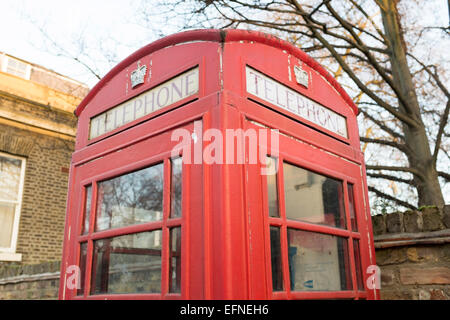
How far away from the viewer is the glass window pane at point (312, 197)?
198cm

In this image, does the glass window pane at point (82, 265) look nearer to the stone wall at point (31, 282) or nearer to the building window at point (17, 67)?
the stone wall at point (31, 282)

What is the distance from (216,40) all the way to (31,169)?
7.54 m

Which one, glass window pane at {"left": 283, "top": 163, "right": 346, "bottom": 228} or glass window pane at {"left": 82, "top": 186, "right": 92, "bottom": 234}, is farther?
glass window pane at {"left": 82, "top": 186, "right": 92, "bottom": 234}

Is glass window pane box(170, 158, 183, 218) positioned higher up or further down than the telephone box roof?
further down

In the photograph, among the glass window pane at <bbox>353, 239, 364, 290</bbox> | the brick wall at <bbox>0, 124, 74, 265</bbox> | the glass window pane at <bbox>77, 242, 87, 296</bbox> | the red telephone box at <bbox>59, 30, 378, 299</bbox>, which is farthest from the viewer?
the brick wall at <bbox>0, 124, 74, 265</bbox>

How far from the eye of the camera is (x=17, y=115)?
8156 mm

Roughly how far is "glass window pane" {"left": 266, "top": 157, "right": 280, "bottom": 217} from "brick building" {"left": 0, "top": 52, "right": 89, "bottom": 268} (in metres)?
7.33

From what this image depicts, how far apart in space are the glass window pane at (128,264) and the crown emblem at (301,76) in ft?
3.87

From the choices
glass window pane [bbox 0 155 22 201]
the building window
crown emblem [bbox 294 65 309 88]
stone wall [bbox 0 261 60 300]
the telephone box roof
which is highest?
the building window

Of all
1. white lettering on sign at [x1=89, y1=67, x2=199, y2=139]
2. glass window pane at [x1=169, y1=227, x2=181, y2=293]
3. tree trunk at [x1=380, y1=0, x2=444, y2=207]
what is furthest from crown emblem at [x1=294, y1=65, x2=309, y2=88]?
tree trunk at [x1=380, y1=0, x2=444, y2=207]

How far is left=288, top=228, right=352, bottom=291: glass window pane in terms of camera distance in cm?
194

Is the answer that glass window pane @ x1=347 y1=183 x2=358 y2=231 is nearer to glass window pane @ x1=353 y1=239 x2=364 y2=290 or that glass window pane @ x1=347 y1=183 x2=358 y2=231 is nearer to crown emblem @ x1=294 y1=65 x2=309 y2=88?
glass window pane @ x1=353 y1=239 x2=364 y2=290

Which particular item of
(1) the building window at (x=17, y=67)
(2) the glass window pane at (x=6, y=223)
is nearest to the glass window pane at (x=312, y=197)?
(2) the glass window pane at (x=6, y=223)

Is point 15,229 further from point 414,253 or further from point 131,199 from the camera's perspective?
point 414,253
